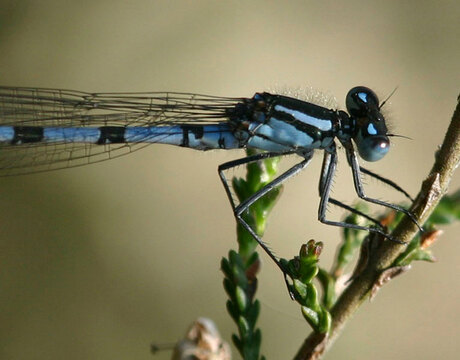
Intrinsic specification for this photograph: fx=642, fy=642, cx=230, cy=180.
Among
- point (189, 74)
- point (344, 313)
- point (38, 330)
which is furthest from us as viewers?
point (189, 74)

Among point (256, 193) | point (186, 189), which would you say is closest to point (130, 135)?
point (256, 193)

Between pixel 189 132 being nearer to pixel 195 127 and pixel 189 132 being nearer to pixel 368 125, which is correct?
pixel 195 127

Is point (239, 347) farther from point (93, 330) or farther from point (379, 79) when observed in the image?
point (379, 79)

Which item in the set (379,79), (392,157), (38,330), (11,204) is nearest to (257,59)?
(379,79)

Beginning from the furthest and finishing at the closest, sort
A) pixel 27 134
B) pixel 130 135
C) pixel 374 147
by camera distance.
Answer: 1. pixel 27 134
2. pixel 130 135
3. pixel 374 147

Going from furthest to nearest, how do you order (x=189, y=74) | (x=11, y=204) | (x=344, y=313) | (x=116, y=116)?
1. (x=189, y=74)
2. (x=11, y=204)
3. (x=116, y=116)
4. (x=344, y=313)

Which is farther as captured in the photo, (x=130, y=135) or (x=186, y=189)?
(x=186, y=189)

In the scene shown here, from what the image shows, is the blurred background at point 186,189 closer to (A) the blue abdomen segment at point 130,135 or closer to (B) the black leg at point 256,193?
(A) the blue abdomen segment at point 130,135

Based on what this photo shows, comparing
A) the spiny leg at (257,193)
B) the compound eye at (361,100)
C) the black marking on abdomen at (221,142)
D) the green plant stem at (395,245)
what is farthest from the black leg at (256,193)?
the green plant stem at (395,245)
